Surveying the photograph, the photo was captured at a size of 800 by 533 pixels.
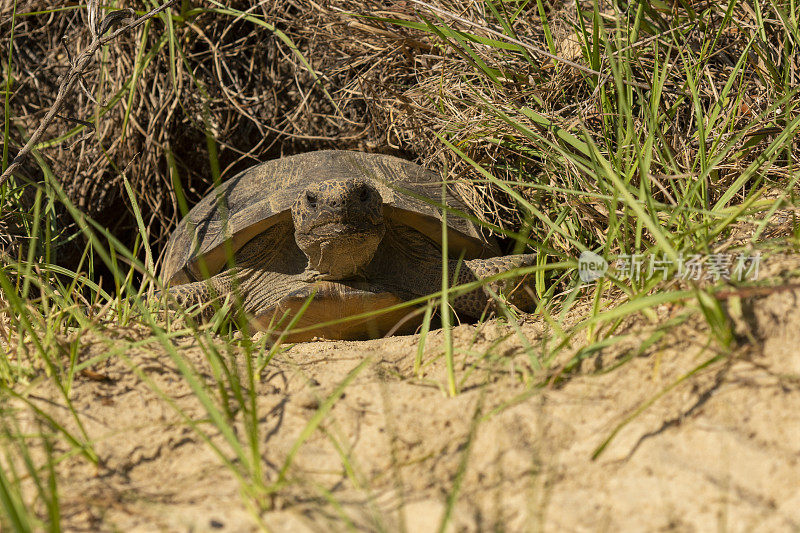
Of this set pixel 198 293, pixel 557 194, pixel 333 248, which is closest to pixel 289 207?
pixel 333 248

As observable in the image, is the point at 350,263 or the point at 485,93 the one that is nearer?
the point at 350,263

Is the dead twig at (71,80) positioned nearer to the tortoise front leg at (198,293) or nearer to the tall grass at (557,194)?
the tall grass at (557,194)

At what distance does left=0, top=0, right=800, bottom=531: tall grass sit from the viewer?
154cm

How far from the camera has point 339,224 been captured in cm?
297

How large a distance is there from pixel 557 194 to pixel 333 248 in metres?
1.06

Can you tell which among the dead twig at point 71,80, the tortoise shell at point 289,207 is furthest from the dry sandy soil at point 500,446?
the tortoise shell at point 289,207

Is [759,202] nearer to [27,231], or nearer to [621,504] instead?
[621,504]

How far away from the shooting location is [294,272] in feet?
11.7

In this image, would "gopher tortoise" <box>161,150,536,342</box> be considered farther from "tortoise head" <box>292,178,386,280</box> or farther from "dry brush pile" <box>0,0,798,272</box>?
"dry brush pile" <box>0,0,798,272</box>

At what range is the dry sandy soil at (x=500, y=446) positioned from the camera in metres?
1.21

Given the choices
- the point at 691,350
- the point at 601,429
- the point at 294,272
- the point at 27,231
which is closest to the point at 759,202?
the point at 691,350

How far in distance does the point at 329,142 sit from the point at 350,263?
1536 mm

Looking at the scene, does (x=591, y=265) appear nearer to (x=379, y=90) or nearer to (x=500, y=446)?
(x=500, y=446)

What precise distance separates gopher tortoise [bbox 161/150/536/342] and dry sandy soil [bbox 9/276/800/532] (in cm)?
133
